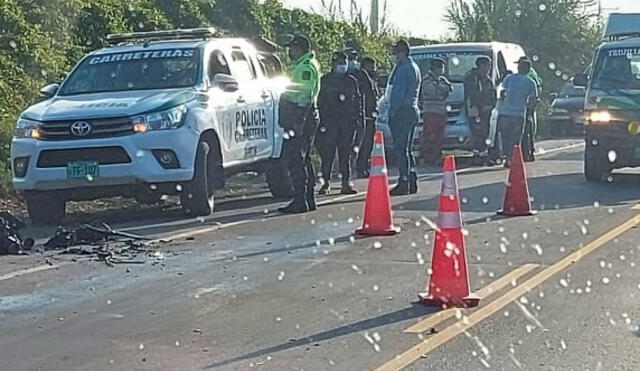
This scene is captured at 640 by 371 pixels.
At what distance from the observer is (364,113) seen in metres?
18.7

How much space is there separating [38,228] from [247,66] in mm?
3699

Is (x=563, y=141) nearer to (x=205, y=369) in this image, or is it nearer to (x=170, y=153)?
(x=170, y=153)

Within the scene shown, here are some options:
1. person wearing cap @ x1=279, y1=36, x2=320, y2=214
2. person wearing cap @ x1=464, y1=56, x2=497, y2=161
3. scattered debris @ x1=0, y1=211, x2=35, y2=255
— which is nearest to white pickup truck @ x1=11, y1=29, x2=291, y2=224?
person wearing cap @ x1=279, y1=36, x2=320, y2=214

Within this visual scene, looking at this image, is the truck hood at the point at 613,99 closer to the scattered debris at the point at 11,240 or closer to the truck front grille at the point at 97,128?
the truck front grille at the point at 97,128

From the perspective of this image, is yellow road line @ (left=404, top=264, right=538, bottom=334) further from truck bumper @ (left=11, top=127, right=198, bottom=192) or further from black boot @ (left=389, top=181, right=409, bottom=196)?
black boot @ (left=389, top=181, right=409, bottom=196)

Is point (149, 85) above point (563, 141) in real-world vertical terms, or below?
above

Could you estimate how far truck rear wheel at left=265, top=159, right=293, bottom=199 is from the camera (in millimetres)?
16453

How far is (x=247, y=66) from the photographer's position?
1597cm

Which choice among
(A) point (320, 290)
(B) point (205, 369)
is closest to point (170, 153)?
(A) point (320, 290)

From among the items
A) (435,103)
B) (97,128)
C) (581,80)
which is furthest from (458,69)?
(97,128)

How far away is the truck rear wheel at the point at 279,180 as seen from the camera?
16.5 meters

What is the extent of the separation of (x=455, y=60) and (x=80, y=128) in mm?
11261

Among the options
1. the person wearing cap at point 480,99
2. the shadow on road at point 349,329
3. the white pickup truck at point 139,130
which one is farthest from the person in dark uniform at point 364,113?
the shadow on road at point 349,329

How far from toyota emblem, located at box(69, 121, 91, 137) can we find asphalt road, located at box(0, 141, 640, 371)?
1007 mm
